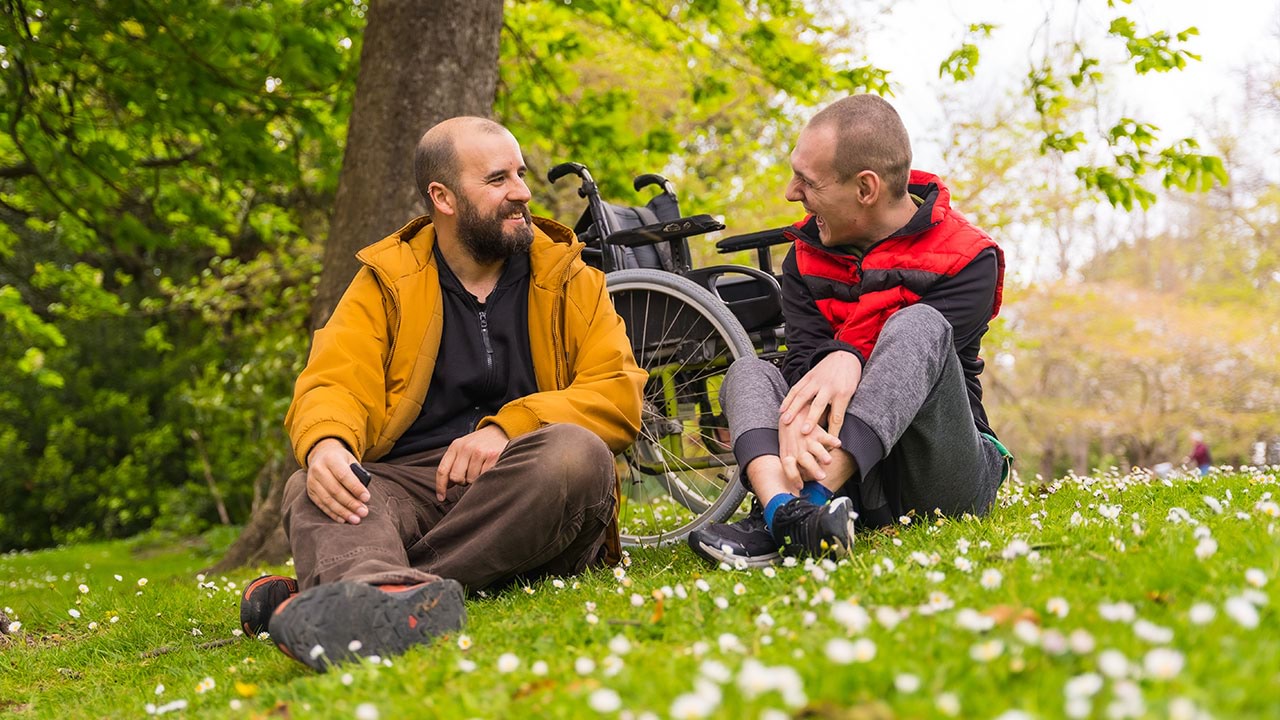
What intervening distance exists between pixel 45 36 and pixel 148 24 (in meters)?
0.79

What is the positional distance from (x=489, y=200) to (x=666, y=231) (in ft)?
3.47

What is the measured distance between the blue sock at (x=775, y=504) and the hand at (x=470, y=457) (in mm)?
846

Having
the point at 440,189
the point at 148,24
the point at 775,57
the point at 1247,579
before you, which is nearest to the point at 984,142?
the point at 775,57

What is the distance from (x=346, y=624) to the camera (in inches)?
95.2

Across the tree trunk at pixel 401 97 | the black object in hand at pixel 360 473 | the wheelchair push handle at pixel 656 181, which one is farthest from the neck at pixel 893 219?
the tree trunk at pixel 401 97

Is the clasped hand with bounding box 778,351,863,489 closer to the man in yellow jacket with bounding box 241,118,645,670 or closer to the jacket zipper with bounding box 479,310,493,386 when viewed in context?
the man in yellow jacket with bounding box 241,118,645,670

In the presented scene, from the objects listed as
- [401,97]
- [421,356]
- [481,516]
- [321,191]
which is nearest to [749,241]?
[421,356]

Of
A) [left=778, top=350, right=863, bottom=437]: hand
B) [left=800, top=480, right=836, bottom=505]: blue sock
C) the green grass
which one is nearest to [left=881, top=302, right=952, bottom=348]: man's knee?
[left=778, top=350, right=863, bottom=437]: hand

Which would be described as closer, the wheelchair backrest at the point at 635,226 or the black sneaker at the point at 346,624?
the black sneaker at the point at 346,624

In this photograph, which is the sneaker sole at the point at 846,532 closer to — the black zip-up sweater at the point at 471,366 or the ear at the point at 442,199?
the black zip-up sweater at the point at 471,366

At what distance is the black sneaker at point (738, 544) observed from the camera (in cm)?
301

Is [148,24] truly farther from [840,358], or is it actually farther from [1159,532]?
[1159,532]

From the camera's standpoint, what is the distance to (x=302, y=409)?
316 cm

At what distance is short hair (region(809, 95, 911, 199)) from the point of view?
3.33 metres
